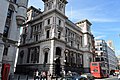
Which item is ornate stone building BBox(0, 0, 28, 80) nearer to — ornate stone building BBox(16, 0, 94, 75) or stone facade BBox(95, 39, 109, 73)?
ornate stone building BBox(16, 0, 94, 75)

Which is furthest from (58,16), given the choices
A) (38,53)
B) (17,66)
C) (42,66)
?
(17,66)

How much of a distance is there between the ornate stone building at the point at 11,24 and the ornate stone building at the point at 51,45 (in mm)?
9661

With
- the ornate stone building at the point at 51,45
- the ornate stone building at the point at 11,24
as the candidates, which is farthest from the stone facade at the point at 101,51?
the ornate stone building at the point at 11,24

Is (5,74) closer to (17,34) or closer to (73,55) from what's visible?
(17,34)

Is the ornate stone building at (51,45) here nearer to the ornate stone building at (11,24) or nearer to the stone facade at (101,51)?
the ornate stone building at (11,24)

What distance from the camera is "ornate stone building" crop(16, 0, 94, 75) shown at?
34.7m

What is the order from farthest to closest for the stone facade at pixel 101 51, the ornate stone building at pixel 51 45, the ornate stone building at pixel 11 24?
the stone facade at pixel 101 51
the ornate stone building at pixel 51 45
the ornate stone building at pixel 11 24

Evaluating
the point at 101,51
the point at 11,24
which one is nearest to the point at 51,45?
the point at 11,24

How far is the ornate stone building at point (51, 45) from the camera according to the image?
3466 cm

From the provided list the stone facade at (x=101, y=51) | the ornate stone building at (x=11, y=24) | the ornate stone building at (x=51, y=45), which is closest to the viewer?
the ornate stone building at (x=11, y=24)

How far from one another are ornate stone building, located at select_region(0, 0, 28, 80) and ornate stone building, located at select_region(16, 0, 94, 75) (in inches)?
380

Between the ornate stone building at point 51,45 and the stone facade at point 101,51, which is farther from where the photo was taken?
the stone facade at point 101,51

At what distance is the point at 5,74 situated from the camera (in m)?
12.8

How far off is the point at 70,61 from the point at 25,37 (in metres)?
17.8
